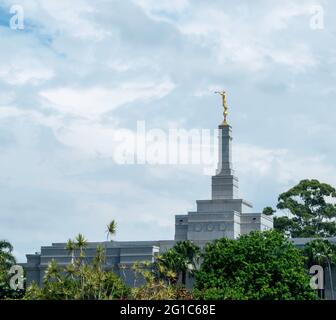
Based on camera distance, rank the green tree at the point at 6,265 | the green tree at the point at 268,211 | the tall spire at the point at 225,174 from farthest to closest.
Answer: the green tree at the point at 268,211 < the tall spire at the point at 225,174 < the green tree at the point at 6,265

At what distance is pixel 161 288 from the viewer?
221 ft

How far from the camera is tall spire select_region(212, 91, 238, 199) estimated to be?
13162cm

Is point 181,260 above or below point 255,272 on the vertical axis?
above

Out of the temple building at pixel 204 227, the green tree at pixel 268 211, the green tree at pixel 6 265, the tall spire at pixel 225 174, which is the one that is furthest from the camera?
the green tree at pixel 268 211

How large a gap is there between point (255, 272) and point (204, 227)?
5004 cm

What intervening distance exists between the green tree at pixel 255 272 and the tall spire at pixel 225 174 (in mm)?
46786

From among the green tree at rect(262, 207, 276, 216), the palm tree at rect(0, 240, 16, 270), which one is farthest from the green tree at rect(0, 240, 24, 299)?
the green tree at rect(262, 207, 276, 216)

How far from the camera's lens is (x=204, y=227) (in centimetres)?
12706

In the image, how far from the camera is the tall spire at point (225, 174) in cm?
13162

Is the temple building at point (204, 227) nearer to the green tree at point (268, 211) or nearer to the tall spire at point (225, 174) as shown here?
the tall spire at point (225, 174)

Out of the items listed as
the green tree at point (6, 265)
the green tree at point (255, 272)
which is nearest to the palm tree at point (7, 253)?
the green tree at point (6, 265)

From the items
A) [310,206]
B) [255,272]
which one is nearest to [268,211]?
[310,206]

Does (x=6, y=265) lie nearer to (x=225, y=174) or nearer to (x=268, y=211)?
(x=225, y=174)
